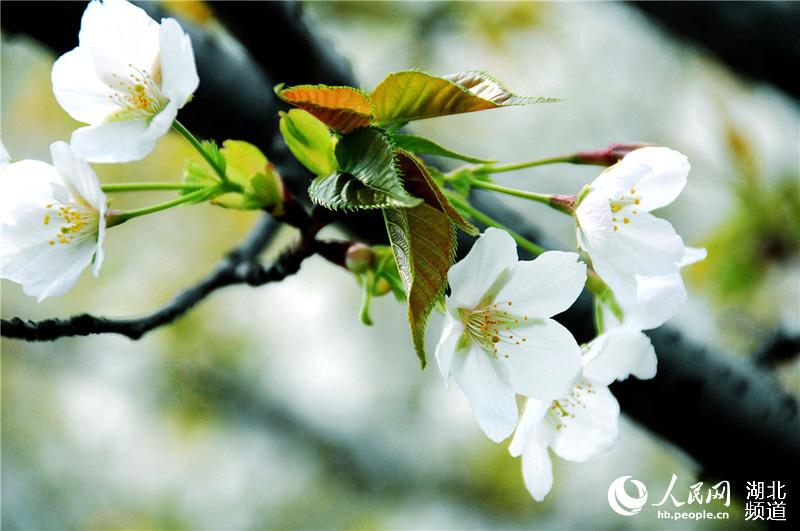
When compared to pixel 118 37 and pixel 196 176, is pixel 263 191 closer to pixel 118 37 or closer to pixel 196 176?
pixel 196 176

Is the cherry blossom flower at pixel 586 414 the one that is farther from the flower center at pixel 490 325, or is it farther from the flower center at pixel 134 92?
the flower center at pixel 134 92

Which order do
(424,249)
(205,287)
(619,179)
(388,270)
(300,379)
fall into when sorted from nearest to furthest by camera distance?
(424,249)
(619,179)
(388,270)
(205,287)
(300,379)

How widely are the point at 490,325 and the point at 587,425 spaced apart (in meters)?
0.20

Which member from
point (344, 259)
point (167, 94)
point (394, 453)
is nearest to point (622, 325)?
point (344, 259)

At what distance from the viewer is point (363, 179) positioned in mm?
619

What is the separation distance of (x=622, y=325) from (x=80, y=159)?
0.58 m

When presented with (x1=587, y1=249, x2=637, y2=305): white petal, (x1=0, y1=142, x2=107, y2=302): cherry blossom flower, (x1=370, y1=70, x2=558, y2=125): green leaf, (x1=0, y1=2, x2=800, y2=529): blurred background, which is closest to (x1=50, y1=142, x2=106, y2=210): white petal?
(x1=0, y1=142, x2=107, y2=302): cherry blossom flower

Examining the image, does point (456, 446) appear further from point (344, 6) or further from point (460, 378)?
point (460, 378)

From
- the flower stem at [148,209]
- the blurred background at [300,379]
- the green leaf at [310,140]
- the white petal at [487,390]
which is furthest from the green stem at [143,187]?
the blurred background at [300,379]

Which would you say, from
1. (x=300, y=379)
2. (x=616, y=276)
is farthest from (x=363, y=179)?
(x=300, y=379)

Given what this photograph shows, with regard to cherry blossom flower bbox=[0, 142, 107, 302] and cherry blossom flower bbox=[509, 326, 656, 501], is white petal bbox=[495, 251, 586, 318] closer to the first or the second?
cherry blossom flower bbox=[509, 326, 656, 501]

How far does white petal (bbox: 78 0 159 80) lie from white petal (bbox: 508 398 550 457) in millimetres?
518

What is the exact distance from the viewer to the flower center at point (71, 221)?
72 centimetres

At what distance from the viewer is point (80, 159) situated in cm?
65
